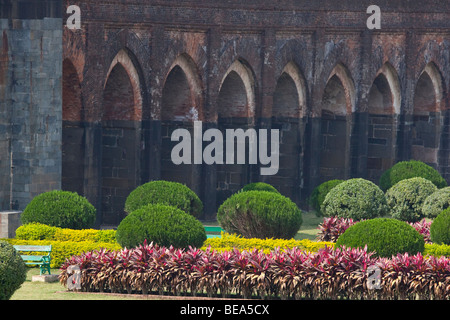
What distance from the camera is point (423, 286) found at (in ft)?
61.7

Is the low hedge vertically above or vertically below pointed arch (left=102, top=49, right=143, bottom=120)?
below

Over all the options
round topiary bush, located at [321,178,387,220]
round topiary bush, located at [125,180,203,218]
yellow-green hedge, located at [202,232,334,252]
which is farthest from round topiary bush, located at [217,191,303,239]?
round topiary bush, located at [321,178,387,220]

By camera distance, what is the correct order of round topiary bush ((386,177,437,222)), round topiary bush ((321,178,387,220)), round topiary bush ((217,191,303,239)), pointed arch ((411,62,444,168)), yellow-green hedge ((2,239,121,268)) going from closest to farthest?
yellow-green hedge ((2,239,121,268)) → round topiary bush ((217,191,303,239)) → round topiary bush ((321,178,387,220)) → round topiary bush ((386,177,437,222)) → pointed arch ((411,62,444,168))

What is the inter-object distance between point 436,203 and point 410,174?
4532mm

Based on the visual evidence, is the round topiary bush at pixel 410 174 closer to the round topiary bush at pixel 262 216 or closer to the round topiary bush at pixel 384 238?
the round topiary bush at pixel 262 216

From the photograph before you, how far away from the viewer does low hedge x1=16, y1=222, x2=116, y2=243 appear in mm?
22438

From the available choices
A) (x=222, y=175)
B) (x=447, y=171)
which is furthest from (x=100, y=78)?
(x=447, y=171)

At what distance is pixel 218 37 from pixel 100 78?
14.8 ft

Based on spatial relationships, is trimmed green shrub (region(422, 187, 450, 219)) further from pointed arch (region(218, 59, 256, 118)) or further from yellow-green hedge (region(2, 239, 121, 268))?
yellow-green hedge (region(2, 239, 121, 268))

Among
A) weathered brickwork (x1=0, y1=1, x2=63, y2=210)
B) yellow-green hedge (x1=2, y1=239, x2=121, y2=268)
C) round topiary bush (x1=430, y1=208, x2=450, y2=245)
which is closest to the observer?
yellow-green hedge (x1=2, y1=239, x2=121, y2=268)

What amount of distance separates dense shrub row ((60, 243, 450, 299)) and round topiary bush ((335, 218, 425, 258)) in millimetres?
1245

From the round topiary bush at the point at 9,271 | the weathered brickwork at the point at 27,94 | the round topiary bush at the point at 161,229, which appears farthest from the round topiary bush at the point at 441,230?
the round topiary bush at the point at 9,271

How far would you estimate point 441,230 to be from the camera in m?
23.1

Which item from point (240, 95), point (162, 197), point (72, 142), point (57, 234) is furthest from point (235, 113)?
point (57, 234)
